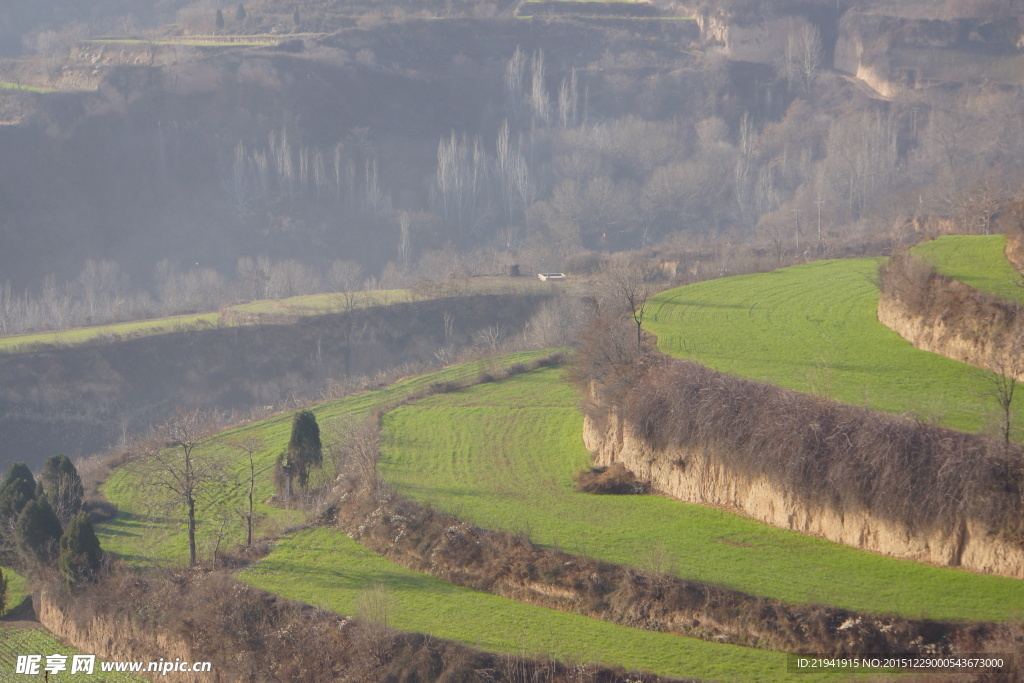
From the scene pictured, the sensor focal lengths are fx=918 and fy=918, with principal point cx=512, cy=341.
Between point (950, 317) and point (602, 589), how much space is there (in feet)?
37.7

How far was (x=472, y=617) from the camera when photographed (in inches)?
720

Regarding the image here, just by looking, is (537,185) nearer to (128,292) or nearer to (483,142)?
(483,142)

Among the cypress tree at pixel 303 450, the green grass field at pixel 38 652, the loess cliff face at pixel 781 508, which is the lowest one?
the green grass field at pixel 38 652

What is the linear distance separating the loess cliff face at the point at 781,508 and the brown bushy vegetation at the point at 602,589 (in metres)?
1.82

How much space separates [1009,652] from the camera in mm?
13680

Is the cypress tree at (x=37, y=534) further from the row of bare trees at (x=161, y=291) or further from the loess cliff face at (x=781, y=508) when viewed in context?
the row of bare trees at (x=161, y=291)

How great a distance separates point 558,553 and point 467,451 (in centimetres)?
838

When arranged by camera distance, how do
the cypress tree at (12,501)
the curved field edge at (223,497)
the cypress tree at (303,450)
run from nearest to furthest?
the curved field edge at (223,497)
the cypress tree at (12,501)
the cypress tree at (303,450)

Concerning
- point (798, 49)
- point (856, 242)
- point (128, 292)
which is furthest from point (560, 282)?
point (798, 49)

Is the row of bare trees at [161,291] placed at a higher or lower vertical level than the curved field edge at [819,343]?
lower

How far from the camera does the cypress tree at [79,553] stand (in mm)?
22406

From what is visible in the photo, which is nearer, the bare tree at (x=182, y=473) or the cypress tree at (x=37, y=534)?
the bare tree at (x=182, y=473)

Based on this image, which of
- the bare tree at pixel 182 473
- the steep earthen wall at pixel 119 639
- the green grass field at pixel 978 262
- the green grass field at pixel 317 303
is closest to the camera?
the steep earthen wall at pixel 119 639

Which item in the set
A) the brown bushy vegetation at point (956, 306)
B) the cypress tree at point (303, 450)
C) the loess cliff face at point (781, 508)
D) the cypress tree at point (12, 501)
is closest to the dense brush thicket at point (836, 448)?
the loess cliff face at point (781, 508)
